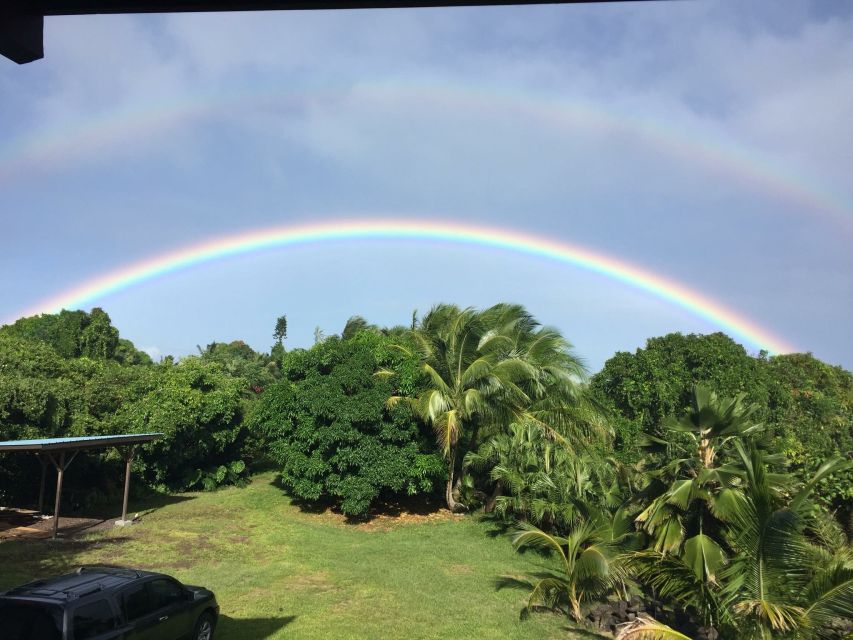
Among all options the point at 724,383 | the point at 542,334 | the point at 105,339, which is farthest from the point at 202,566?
the point at 105,339

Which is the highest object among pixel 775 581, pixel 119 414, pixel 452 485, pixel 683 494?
pixel 683 494

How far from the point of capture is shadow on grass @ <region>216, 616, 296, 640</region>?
31.1 feet

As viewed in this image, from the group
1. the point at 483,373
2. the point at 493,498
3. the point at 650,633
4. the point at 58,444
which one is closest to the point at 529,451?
the point at 483,373

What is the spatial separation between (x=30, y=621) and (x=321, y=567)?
952cm

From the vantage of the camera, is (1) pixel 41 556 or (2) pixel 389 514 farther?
(2) pixel 389 514

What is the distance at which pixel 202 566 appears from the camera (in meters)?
Answer: 14.0

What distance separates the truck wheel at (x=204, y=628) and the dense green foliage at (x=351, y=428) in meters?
11.0

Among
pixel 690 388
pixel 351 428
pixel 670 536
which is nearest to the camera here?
pixel 670 536

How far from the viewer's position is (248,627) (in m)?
9.93

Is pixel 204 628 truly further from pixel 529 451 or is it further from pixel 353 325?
pixel 353 325

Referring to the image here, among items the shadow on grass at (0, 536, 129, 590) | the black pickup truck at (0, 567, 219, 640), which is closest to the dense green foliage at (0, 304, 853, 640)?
the black pickup truck at (0, 567, 219, 640)

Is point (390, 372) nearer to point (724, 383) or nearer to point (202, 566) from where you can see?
point (202, 566)

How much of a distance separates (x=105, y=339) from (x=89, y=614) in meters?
60.0

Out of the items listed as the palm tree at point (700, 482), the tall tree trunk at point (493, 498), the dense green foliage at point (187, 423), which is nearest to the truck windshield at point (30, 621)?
the palm tree at point (700, 482)
